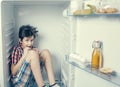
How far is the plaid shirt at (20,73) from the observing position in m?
1.51

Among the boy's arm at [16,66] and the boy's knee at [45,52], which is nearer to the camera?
the boy's arm at [16,66]

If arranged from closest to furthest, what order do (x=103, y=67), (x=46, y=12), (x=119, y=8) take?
(x=119, y=8)
(x=103, y=67)
(x=46, y=12)

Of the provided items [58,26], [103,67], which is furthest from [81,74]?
[58,26]

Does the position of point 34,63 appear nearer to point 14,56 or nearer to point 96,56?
point 14,56

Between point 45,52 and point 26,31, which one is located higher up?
point 26,31

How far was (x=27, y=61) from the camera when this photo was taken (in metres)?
1.49

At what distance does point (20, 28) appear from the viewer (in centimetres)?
162

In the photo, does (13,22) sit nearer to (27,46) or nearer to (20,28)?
(20,28)

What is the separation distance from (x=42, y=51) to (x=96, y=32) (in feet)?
2.13

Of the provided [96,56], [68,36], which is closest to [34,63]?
[68,36]

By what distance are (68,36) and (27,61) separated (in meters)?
0.33

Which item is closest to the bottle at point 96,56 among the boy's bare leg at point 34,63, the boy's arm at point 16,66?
the boy's bare leg at point 34,63

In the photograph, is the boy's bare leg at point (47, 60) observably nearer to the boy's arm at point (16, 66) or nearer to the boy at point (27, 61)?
the boy at point (27, 61)

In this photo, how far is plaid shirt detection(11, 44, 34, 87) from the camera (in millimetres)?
1508
